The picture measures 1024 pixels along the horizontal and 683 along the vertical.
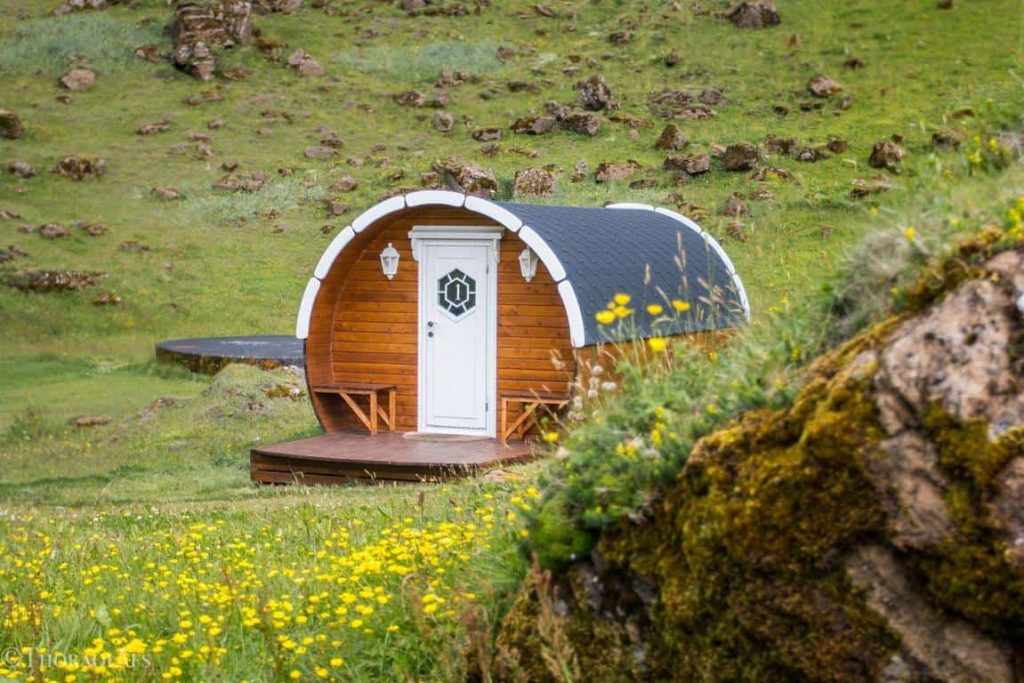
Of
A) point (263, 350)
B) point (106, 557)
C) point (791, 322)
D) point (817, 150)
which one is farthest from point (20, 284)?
point (791, 322)

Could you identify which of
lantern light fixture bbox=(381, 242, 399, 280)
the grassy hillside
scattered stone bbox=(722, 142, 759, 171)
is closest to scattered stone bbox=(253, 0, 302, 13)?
the grassy hillside

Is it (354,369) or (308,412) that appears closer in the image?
(354,369)

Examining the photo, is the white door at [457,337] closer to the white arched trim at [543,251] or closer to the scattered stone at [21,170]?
the white arched trim at [543,251]

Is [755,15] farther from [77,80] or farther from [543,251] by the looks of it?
[543,251]

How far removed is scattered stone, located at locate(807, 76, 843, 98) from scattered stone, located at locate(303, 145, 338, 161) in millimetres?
14221

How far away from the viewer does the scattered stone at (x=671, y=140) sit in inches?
1352

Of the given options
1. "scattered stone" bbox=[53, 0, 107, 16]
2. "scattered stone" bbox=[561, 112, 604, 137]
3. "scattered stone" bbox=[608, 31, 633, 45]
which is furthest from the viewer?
"scattered stone" bbox=[53, 0, 107, 16]

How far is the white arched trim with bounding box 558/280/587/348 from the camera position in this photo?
13.2m

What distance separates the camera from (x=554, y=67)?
42.7 metres

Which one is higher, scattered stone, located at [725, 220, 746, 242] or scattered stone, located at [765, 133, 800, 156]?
scattered stone, located at [765, 133, 800, 156]

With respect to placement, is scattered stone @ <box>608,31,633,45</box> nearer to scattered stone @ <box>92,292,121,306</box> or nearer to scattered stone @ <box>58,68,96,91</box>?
scattered stone @ <box>58,68,96,91</box>

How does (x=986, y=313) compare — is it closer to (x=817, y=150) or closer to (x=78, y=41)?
(x=817, y=150)

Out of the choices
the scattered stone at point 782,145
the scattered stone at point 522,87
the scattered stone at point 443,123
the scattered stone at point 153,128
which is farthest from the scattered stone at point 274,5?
the scattered stone at point 782,145

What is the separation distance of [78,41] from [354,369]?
112 ft
